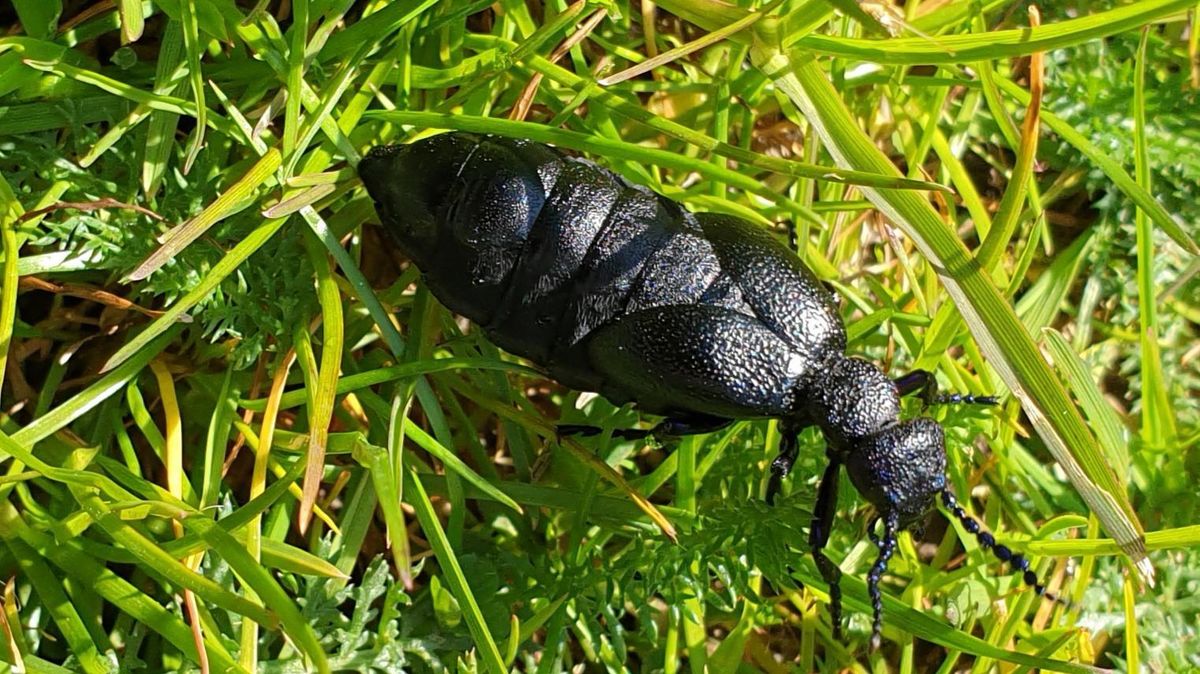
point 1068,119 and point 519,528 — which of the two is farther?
point 1068,119

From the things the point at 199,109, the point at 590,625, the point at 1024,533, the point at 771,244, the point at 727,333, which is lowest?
the point at 590,625

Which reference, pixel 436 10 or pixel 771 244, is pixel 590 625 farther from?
pixel 436 10

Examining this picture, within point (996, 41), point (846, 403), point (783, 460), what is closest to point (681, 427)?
point (783, 460)

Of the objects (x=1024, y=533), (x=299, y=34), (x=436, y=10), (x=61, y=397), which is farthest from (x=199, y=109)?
(x=1024, y=533)

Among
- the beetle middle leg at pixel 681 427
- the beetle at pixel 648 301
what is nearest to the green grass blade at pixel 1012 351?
the beetle at pixel 648 301

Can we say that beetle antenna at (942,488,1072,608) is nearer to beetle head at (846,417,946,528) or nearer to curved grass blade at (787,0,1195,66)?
beetle head at (846,417,946,528)

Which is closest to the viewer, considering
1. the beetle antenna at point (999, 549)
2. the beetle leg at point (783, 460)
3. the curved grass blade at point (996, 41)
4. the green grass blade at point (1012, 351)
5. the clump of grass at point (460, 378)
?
the curved grass blade at point (996, 41)

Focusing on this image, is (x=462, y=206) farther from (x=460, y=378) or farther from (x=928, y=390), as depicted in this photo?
(x=928, y=390)

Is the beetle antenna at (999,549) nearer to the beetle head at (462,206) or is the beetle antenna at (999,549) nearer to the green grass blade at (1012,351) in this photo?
the green grass blade at (1012,351)
